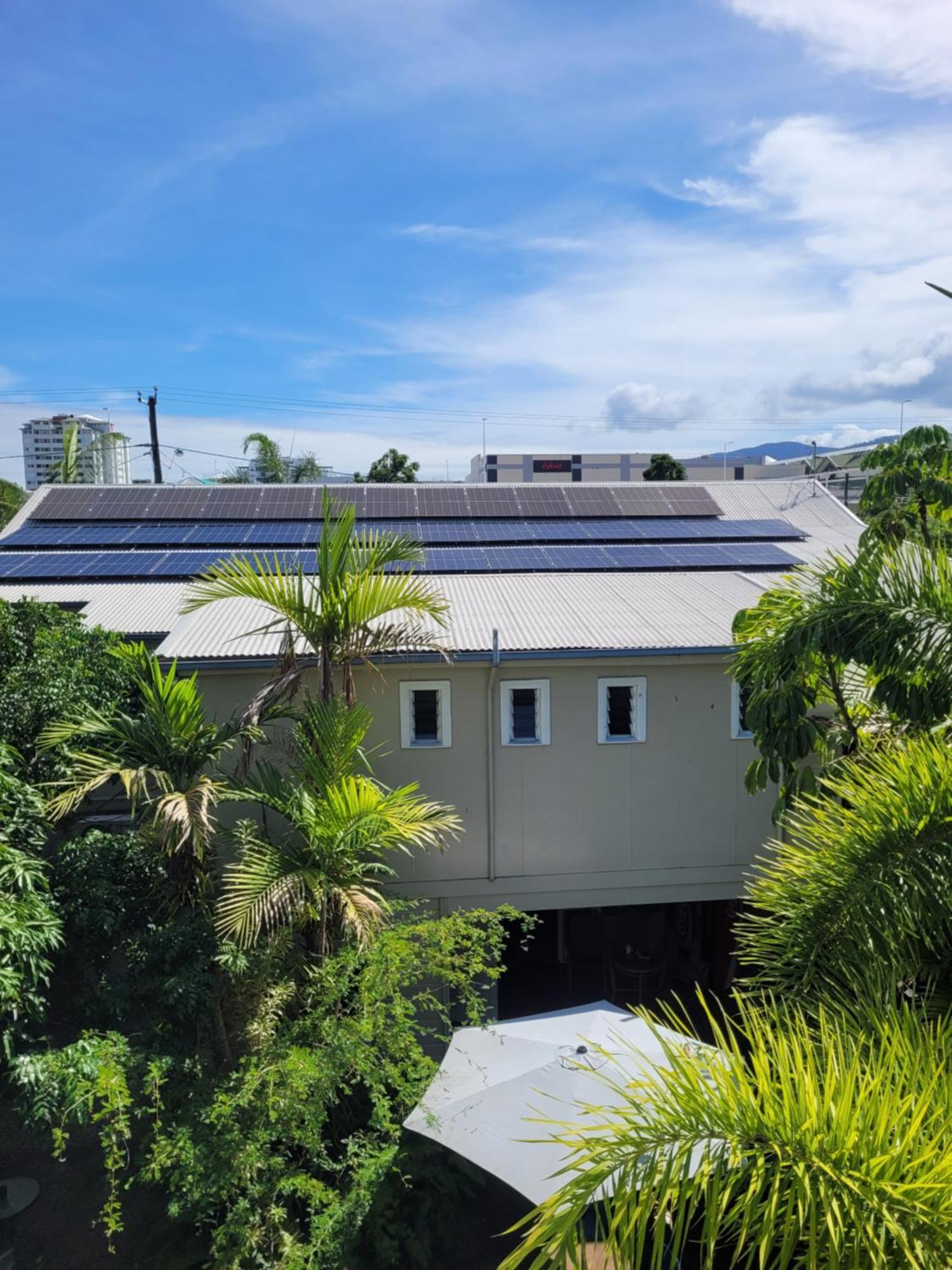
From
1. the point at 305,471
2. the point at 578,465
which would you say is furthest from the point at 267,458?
the point at 578,465

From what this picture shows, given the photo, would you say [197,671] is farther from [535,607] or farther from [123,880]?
[535,607]

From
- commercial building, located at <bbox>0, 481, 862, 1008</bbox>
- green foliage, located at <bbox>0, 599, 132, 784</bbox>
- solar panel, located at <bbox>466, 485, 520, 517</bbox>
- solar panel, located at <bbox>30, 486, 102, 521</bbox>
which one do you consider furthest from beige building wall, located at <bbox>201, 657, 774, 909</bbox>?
solar panel, located at <bbox>30, 486, 102, 521</bbox>

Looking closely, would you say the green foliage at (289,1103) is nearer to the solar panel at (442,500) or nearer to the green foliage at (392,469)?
the solar panel at (442,500)

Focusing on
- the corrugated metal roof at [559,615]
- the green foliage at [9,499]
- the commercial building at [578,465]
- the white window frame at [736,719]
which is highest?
the commercial building at [578,465]

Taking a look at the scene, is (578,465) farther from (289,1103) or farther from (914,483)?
(289,1103)

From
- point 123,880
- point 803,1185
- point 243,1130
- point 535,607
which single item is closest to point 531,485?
point 535,607

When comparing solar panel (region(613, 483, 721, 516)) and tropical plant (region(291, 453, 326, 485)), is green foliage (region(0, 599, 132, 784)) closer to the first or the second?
solar panel (region(613, 483, 721, 516))

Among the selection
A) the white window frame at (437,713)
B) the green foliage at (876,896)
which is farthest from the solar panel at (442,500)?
the green foliage at (876,896)
